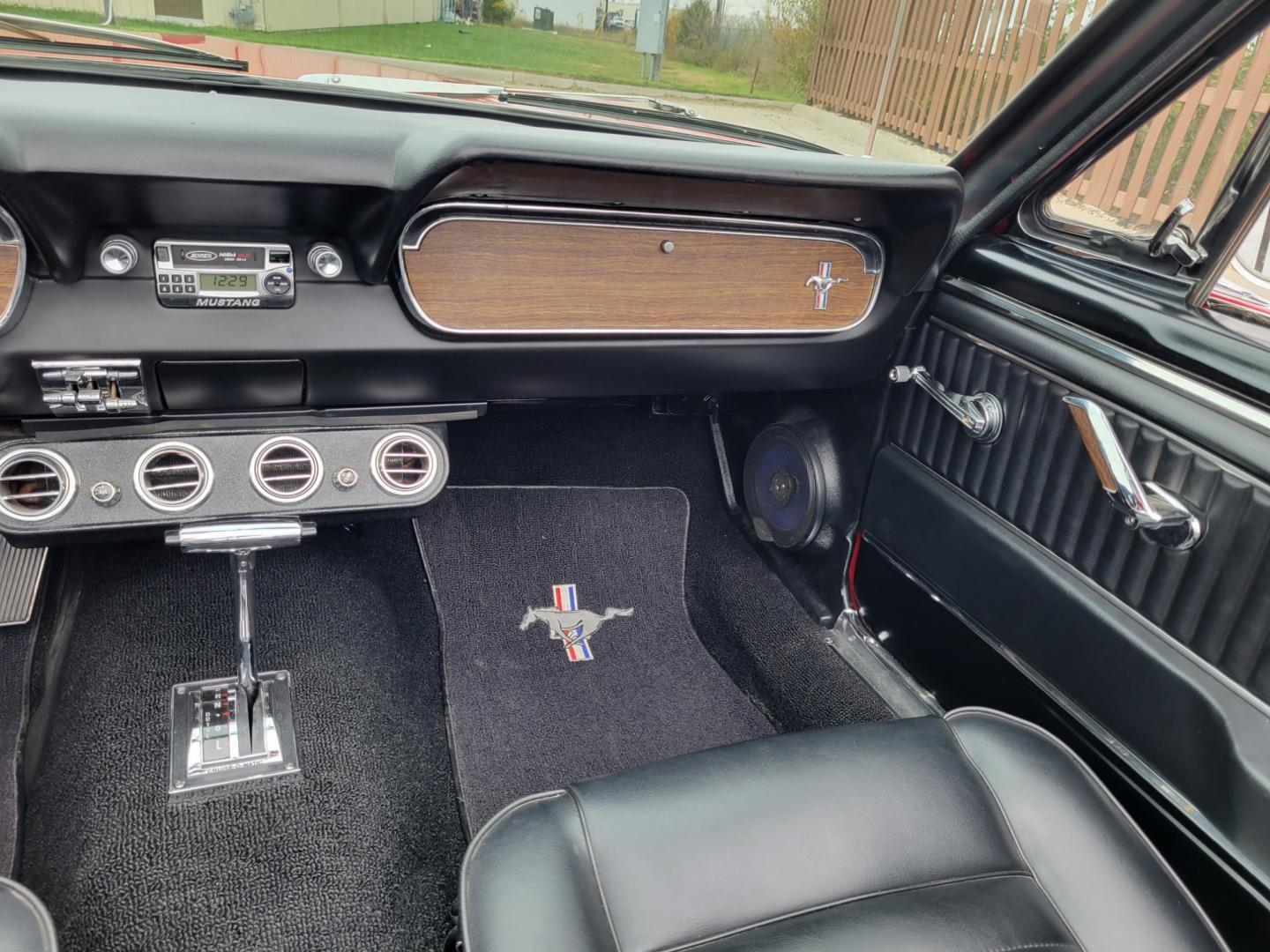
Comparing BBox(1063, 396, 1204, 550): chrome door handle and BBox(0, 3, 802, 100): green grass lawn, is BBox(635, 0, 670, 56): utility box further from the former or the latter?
BBox(1063, 396, 1204, 550): chrome door handle

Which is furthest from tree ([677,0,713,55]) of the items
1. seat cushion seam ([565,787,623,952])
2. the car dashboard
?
seat cushion seam ([565,787,623,952])

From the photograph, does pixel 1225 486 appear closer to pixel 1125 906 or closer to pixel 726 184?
pixel 1125 906

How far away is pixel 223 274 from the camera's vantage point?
4.73ft

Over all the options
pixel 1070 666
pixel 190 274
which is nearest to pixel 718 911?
pixel 1070 666

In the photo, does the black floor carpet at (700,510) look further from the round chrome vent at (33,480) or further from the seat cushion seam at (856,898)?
the round chrome vent at (33,480)

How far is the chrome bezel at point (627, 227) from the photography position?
1.48m

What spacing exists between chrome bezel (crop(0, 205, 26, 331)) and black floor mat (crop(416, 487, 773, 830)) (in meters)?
0.81

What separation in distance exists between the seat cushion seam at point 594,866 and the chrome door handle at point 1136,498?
85 centimetres

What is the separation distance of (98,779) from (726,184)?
1516 mm

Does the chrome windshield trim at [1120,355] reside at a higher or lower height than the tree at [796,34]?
lower

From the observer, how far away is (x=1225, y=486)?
1.26m

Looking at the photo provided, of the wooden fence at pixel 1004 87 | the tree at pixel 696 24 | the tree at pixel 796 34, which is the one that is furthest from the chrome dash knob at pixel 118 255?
the wooden fence at pixel 1004 87

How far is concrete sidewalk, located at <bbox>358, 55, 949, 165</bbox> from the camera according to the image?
1.71 meters

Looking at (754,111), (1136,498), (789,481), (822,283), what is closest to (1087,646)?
(1136,498)
